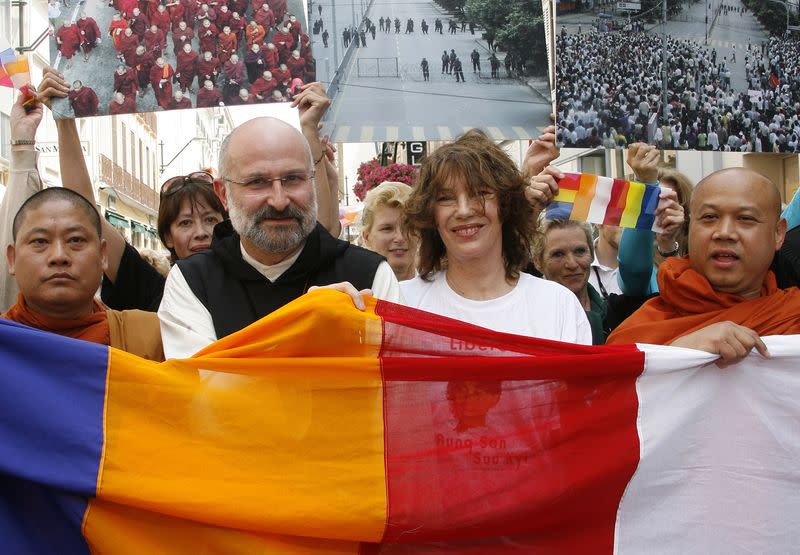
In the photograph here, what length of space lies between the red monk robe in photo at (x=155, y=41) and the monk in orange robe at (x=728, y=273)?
7.35ft

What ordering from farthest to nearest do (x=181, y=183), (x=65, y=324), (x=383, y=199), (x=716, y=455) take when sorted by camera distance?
(x=383, y=199) → (x=181, y=183) → (x=65, y=324) → (x=716, y=455)

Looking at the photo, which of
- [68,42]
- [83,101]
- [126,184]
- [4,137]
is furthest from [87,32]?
[126,184]

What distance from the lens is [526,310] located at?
2.91 m

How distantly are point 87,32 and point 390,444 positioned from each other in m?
2.45

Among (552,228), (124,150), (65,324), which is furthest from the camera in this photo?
(124,150)

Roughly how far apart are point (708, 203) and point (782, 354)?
0.55 m

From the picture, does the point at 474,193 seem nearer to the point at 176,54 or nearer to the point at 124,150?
the point at 176,54

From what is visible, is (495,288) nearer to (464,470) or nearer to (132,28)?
(464,470)

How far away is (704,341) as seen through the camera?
257 cm

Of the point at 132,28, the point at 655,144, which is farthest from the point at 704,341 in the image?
the point at 132,28

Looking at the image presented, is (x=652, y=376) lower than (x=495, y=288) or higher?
lower

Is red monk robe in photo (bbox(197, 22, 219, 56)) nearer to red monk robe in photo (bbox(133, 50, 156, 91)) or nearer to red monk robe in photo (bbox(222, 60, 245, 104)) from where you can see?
red monk robe in photo (bbox(222, 60, 245, 104))

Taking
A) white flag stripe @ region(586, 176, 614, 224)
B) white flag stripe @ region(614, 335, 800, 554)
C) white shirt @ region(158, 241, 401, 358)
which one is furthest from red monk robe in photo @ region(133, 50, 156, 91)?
white flag stripe @ region(614, 335, 800, 554)

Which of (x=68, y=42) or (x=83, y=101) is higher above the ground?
(x=68, y=42)
